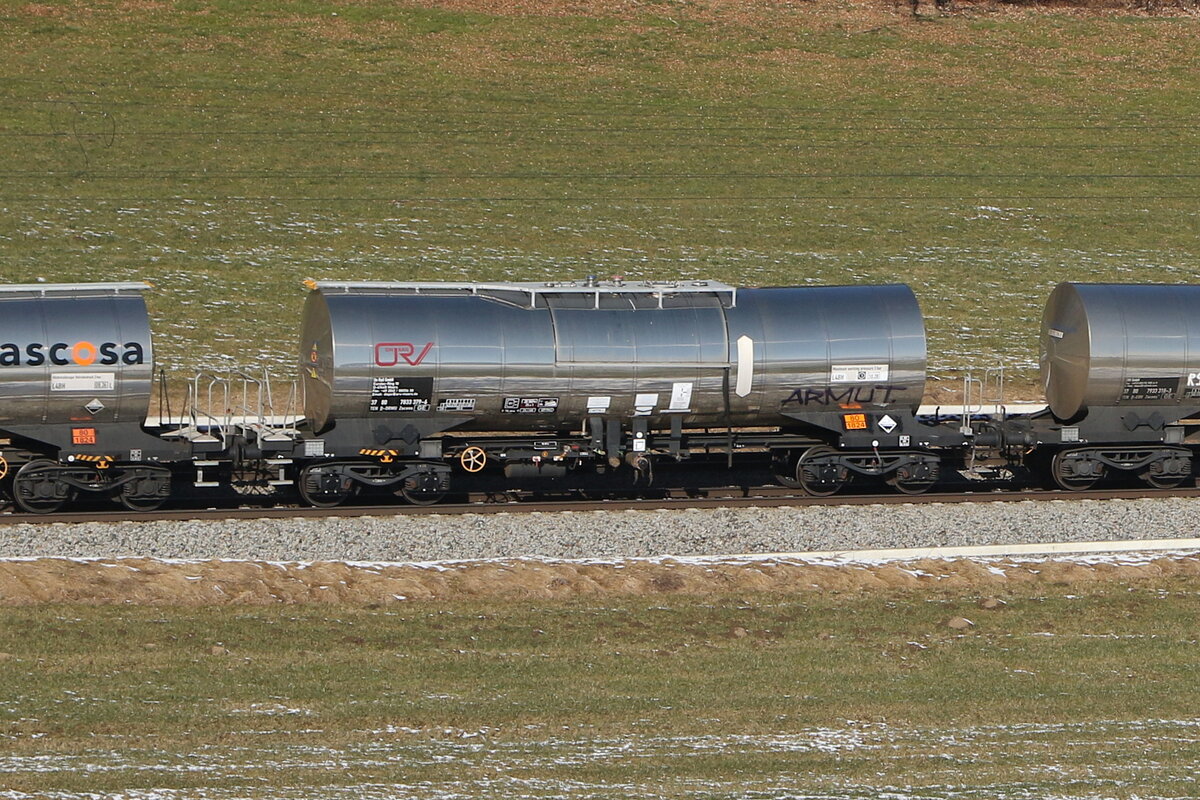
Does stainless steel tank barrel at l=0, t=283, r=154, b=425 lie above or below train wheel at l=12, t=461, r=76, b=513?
above

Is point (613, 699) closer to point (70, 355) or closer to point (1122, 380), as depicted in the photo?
point (70, 355)

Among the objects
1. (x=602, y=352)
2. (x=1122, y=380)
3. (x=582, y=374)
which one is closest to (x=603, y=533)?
(x=582, y=374)

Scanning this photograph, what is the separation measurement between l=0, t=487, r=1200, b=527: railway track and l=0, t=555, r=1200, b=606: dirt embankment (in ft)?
9.04

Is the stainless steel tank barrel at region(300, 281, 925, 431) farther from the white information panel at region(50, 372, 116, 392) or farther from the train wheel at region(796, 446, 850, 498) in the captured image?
the white information panel at region(50, 372, 116, 392)

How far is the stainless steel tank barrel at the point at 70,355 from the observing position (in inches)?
866

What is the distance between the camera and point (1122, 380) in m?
24.5

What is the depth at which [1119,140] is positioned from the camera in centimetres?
5078

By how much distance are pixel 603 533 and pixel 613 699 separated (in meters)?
6.69

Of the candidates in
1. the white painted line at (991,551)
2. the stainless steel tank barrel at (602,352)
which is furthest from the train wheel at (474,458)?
the white painted line at (991,551)

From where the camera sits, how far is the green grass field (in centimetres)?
1337

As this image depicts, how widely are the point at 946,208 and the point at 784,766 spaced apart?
33.9 m

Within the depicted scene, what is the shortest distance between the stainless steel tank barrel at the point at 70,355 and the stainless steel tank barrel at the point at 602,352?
9.17 ft

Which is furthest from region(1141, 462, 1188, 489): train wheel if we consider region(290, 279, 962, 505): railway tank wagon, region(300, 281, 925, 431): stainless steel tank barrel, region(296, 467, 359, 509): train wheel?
region(296, 467, 359, 509): train wheel

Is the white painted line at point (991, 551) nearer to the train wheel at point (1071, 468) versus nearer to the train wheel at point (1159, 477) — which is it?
the train wheel at point (1071, 468)
